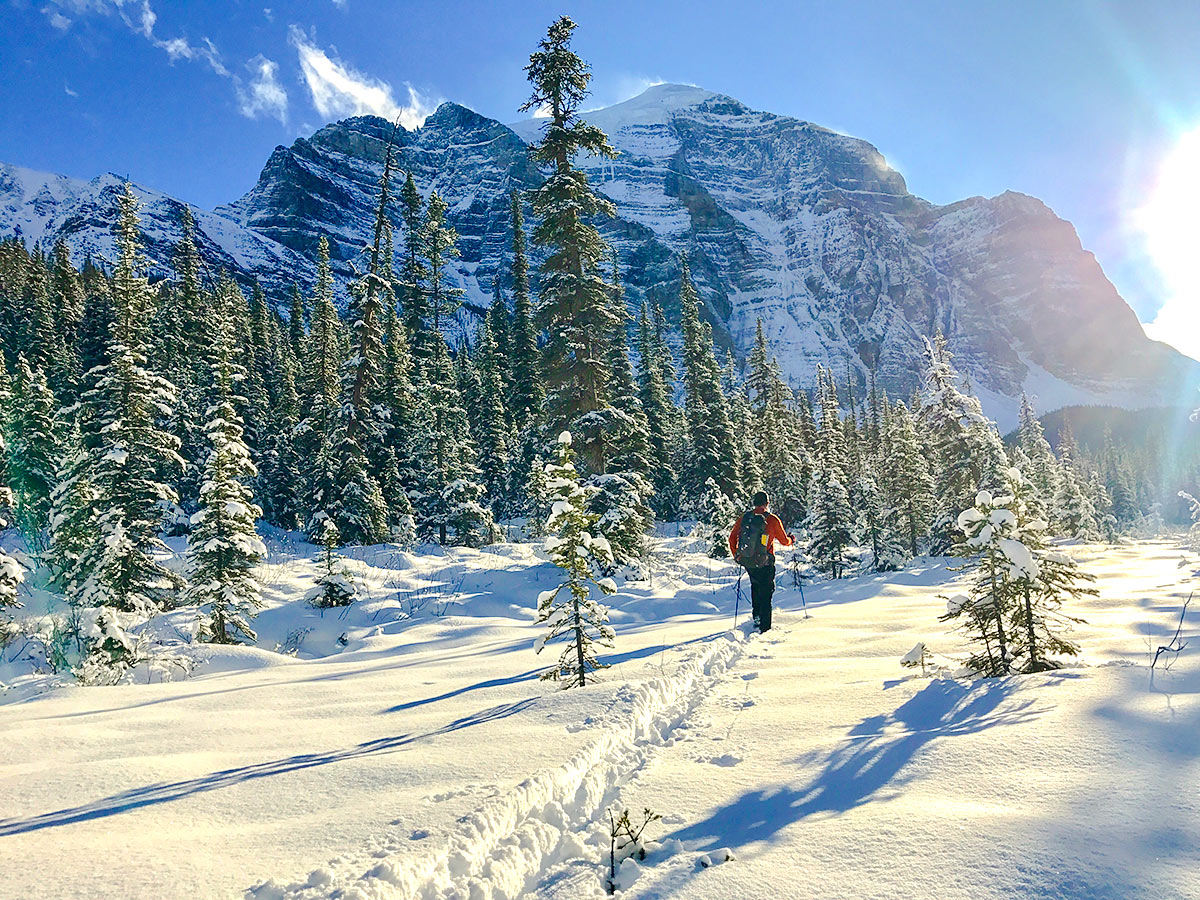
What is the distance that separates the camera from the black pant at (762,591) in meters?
9.07

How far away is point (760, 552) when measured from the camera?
29.7 ft

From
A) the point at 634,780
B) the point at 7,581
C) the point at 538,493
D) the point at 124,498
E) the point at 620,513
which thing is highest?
the point at 124,498

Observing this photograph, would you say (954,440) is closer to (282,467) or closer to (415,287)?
(415,287)

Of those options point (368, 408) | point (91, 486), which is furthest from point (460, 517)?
point (91, 486)

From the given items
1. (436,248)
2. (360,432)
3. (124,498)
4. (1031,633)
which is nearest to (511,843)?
(1031,633)

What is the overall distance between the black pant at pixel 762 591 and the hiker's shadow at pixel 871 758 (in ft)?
12.4

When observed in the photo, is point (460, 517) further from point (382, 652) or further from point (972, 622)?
point (972, 622)

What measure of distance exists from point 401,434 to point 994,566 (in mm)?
27321

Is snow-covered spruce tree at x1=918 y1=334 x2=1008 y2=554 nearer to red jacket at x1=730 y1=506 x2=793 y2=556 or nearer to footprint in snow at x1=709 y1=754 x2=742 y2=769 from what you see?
red jacket at x1=730 y1=506 x2=793 y2=556

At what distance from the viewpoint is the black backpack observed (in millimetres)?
9062

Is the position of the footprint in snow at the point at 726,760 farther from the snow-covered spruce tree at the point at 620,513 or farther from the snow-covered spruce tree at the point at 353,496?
the snow-covered spruce tree at the point at 353,496

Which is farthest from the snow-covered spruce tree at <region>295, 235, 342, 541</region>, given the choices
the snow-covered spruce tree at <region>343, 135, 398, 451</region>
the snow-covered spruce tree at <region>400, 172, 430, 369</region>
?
the snow-covered spruce tree at <region>400, 172, 430, 369</region>

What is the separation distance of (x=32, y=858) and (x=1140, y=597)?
43.3ft

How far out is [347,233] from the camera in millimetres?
199875
